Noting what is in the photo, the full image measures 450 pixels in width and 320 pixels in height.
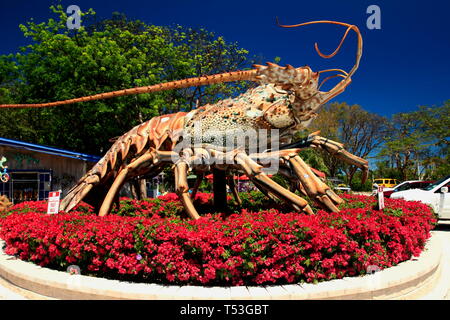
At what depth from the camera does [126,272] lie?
4.23m

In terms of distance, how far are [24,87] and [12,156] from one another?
577 centimetres

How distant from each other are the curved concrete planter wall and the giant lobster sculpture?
135 centimetres

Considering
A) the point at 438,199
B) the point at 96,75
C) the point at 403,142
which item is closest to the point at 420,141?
the point at 403,142

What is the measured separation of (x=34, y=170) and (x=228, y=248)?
42.1ft

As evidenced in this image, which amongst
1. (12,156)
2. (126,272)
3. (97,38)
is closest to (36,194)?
(12,156)

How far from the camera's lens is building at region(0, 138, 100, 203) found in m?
13.0

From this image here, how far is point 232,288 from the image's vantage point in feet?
12.6

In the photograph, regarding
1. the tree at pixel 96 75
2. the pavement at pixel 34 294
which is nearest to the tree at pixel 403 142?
the tree at pixel 96 75

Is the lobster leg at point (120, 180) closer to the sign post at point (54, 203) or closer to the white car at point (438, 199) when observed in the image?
the sign post at point (54, 203)

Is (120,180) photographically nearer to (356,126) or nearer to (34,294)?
(34,294)

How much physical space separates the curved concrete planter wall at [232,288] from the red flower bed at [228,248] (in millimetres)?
171

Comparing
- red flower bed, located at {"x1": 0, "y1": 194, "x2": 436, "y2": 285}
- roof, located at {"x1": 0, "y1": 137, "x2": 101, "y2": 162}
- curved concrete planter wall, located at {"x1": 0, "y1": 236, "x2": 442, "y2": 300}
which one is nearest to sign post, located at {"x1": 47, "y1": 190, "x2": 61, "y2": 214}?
red flower bed, located at {"x1": 0, "y1": 194, "x2": 436, "y2": 285}
